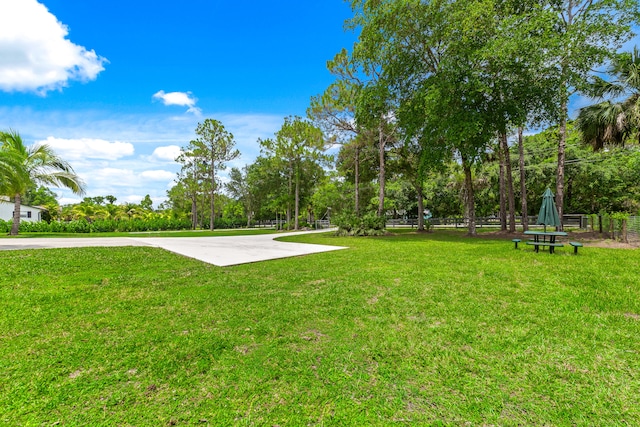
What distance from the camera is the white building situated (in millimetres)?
31453

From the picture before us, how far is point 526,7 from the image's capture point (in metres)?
12.6

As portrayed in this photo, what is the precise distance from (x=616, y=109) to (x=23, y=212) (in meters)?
50.7

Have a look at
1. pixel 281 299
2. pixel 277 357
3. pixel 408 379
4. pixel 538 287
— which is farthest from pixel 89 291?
pixel 538 287

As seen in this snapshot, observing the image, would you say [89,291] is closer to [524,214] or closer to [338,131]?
[338,131]

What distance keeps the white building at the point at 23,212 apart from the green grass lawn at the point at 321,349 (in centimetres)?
3901

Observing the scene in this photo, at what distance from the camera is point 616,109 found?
10.9 metres

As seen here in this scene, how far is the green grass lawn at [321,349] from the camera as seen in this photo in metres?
2.03

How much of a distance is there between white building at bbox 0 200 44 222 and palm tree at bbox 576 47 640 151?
4880cm

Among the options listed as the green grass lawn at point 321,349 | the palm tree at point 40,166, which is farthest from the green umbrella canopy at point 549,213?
the palm tree at point 40,166

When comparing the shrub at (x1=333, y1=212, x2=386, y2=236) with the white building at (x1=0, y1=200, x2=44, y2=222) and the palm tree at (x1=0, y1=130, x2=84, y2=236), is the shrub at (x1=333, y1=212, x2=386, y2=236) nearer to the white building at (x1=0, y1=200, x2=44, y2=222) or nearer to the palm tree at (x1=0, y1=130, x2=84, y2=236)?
the palm tree at (x1=0, y1=130, x2=84, y2=236)

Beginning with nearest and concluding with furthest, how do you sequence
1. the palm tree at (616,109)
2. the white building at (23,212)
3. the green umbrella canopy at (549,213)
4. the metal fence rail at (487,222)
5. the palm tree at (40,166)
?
1. the green umbrella canopy at (549,213)
2. the palm tree at (616,109)
3. the palm tree at (40,166)
4. the metal fence rail at (487,222)
5. the white building at (23,212)

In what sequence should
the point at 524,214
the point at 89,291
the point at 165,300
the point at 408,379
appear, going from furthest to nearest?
the point at 524,214 → the point at 89,291 → the point at 165,300 → the point at 408,379

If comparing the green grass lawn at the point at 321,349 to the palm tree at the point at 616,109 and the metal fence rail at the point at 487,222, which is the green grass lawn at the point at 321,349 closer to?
the palm tree at the point at 616,109

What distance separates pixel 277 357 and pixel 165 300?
2550mm
